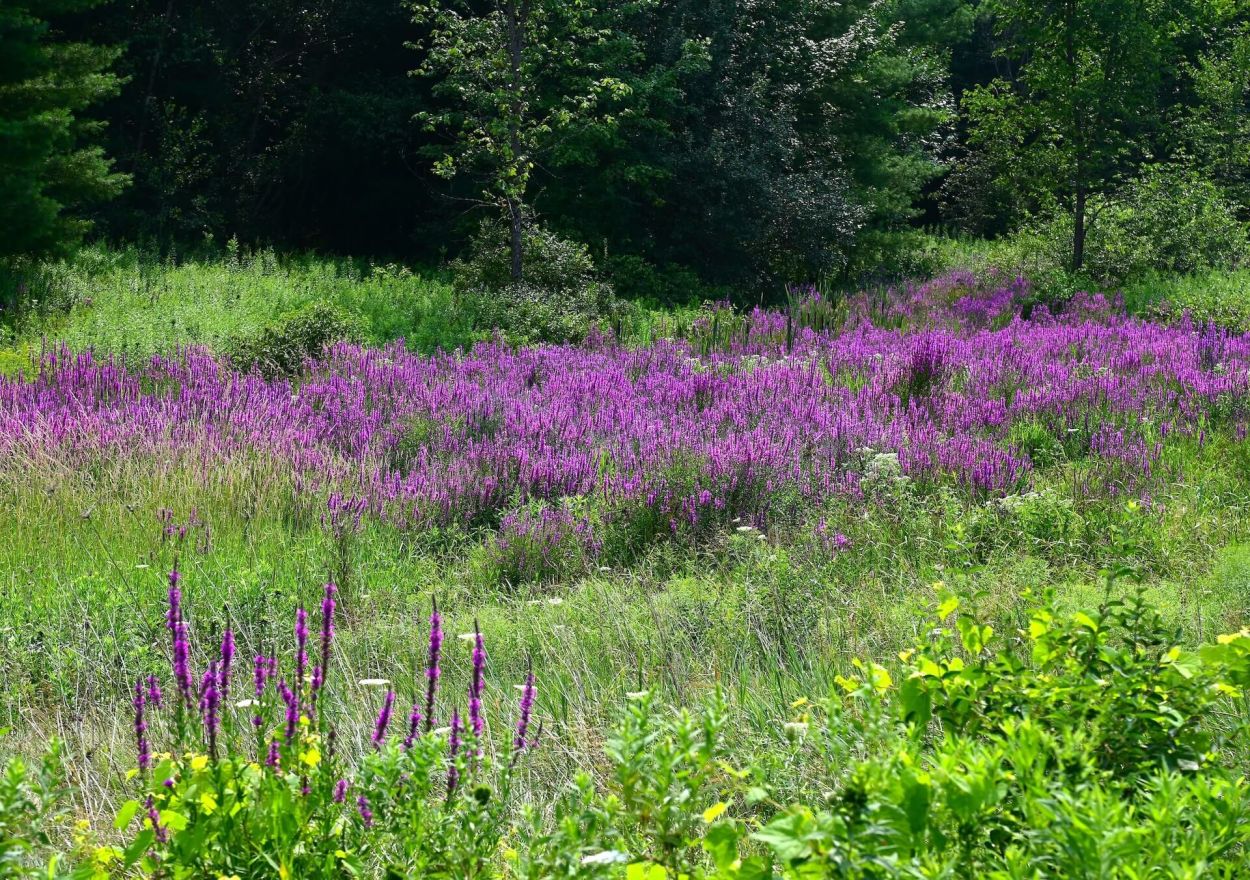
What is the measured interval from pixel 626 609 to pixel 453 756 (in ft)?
7.02

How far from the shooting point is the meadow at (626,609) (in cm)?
198

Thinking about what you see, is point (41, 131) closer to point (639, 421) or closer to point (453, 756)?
point (639, 421)

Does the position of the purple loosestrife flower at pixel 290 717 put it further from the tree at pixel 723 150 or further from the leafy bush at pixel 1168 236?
the leafy bush at pixel 1168 236

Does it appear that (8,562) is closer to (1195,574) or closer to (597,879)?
(597,879)

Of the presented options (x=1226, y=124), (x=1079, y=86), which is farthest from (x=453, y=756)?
(x=1226, y=124)

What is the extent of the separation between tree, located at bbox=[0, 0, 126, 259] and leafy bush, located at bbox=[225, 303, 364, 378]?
4347mm

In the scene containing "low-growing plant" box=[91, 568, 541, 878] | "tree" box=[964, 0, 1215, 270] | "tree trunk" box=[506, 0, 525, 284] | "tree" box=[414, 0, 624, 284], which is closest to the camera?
"low-growing plant" box=[91, 568, 541, 878]

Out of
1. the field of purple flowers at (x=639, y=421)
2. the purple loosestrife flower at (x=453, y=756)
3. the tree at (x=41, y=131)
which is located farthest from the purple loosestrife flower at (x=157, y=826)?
the tree at (x=41, y=131)

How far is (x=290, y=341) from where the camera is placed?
1005cm

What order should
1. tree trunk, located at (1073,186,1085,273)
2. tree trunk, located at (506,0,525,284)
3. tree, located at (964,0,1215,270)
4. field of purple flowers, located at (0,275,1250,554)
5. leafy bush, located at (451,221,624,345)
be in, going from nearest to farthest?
field of purple flowers, located at (0,275,1250,554) < leafy bush, located at (451,221,624,345) < tree trunk, located at (506,0,525,284) < tree, located at (964,0,1215,270) < tree trunk, located at (1073,186,1085,273)

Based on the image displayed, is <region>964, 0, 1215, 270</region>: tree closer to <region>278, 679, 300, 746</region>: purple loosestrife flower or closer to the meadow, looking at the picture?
the meadow

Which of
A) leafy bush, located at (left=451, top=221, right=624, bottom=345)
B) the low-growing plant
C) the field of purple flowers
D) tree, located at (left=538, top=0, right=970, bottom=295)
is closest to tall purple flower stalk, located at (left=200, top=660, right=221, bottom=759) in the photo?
the low-growing plant

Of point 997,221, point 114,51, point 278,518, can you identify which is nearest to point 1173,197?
point 997,221

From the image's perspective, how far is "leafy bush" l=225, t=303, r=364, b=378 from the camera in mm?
9586
